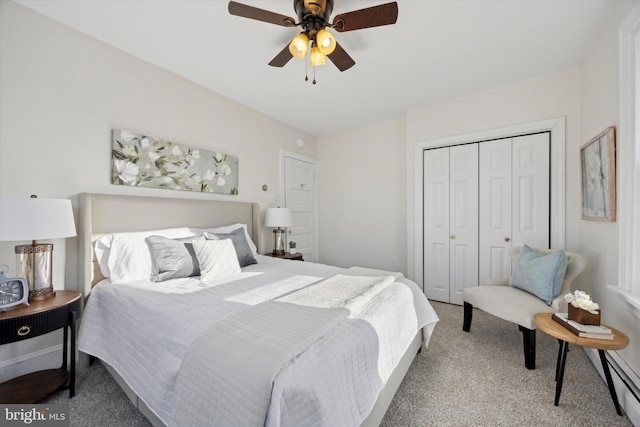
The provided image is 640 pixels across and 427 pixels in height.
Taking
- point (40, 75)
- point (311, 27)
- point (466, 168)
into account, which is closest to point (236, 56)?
point (311, 27)

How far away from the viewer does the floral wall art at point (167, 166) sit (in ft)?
7.38

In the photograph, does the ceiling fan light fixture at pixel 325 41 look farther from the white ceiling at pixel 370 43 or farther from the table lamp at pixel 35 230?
the table lamp at pixel 35 230

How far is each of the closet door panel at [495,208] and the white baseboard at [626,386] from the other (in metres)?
1.32

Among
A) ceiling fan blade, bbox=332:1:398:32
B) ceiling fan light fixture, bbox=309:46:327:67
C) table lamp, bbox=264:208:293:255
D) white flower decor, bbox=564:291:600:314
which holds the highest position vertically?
ceiling fan blade, bbox=332:1:398:32

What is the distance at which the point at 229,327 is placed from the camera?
1.13 meters

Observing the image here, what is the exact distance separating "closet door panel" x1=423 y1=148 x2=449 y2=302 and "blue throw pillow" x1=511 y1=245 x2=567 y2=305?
105 centimetres

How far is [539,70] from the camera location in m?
2.60

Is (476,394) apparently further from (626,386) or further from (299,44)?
(299,44)

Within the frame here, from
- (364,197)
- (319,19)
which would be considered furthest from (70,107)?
(364,197)

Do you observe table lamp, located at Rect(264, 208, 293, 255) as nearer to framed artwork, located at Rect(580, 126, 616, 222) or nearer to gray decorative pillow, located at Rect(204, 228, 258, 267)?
gray decorative pillow, located at Rect(204, 228, 258, 267)

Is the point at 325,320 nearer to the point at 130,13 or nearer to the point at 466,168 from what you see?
the point at 130,13

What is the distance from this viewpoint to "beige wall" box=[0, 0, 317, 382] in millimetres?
1744

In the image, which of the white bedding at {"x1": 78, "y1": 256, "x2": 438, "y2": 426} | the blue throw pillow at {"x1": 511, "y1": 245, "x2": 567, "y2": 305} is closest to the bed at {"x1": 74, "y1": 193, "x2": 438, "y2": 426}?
the white bedding at {"x1": 78, "y1": 256, "x2": 438, "y2": 426}

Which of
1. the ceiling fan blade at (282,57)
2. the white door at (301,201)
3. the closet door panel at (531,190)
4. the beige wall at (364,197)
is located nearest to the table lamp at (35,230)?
the ceiling fan blade at (282,57)
